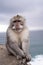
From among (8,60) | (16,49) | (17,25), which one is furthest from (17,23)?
(8,60)

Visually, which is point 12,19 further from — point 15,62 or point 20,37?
point 15,62

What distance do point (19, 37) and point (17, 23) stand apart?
2.16ft

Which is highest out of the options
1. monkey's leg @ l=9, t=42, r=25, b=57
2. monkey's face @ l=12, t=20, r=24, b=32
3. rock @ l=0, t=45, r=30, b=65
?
monkey's face @ l=12, t=20, r=24, b=32

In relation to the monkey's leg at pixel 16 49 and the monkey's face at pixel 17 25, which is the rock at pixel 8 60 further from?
the monkey's face at pixel 17 25

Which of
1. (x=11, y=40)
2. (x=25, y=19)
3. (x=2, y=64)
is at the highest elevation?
(x=25, y=19)

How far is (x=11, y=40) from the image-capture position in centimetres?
1029

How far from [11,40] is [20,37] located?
354 mm

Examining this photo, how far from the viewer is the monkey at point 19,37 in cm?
1013

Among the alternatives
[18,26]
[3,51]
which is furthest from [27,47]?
[3,51]

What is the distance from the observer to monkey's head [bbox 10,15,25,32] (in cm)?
997

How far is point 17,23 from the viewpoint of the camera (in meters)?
9.95

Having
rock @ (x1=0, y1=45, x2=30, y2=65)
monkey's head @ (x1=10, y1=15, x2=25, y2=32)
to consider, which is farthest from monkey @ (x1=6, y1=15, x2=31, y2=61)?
rock @ (x1=0, y1=45, x2=30, y2=65)

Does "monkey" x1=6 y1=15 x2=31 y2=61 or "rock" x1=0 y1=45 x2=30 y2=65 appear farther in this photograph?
"rock" x1=0 y1=45 x2=30 y2=65

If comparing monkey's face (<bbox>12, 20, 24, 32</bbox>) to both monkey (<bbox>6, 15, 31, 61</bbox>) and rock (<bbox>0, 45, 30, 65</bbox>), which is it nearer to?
monkey (<bbox>6, 15, 31, 61</bbox>)
